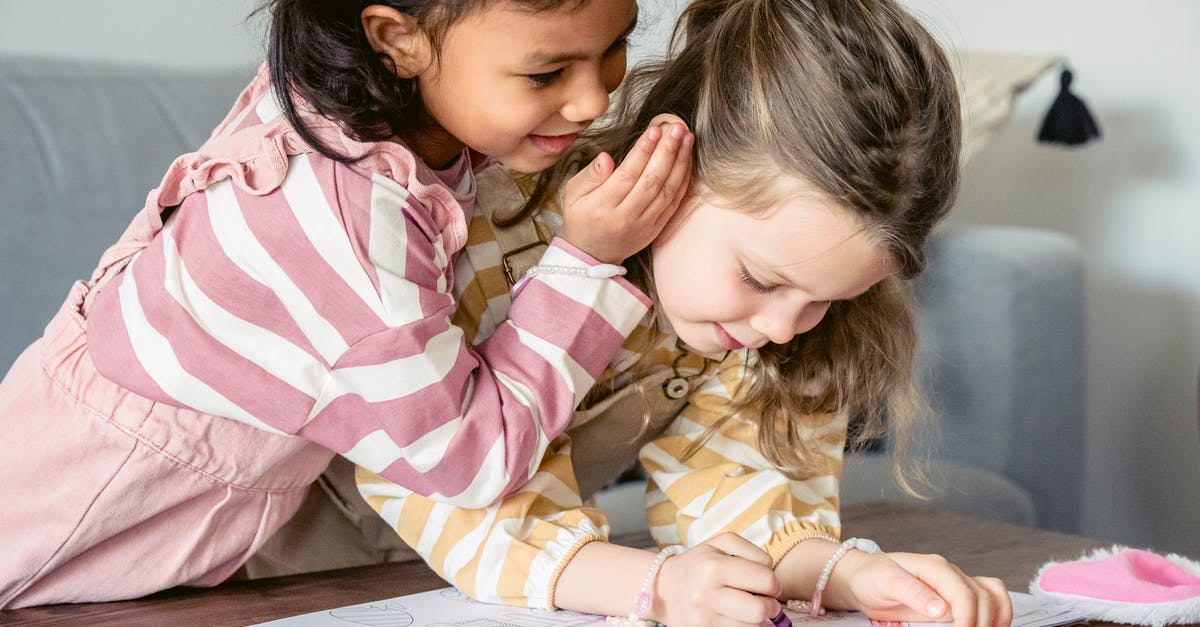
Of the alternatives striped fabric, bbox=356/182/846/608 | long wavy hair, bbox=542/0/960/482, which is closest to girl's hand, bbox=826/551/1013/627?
striped fabric, bbox=356/182/846/608

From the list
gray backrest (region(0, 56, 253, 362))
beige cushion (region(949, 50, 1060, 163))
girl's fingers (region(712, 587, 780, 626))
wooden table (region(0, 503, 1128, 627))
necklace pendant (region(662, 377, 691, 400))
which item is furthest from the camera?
beige cushion (region(949, 50, 1060, 163))

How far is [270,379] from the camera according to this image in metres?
0.75

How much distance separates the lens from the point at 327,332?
2.41ft

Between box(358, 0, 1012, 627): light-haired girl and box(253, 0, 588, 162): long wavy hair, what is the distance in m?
0.21

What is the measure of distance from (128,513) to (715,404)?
0.45 metres

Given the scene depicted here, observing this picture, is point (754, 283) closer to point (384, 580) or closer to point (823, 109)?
point (823, 109)

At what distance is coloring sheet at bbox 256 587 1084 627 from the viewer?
745 millimetres

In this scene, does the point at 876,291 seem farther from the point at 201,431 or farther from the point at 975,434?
the point at 975,434

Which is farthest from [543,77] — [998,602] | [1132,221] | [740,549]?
[1132,221]

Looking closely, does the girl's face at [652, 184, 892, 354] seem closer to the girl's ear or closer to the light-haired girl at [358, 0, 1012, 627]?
the light-haired girl at [358, 0, 1012, 627]

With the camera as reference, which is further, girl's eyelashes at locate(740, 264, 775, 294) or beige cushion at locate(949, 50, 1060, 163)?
beige cushion at locate(949, 50, 1060, 163)

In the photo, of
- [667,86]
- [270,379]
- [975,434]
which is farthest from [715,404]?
[975,434]

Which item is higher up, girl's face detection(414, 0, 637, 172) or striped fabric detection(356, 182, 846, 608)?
girl's face detection(414, 0, 637, 172)

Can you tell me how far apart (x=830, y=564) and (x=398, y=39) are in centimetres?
45
